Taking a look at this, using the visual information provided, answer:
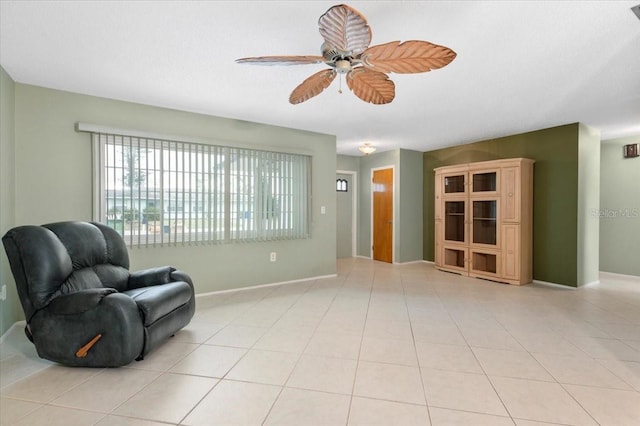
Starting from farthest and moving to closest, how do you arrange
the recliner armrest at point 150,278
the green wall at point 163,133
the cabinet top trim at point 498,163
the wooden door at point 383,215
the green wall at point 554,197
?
the wooden door at point 383,215, the cabinet top trim at point 498,163, the green wall at point 554,197, the green wall at point 163,133, the recliner armrest at point 150,278

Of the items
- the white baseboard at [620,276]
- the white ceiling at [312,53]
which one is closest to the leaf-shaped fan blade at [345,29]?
the white ceiling at [312,53]

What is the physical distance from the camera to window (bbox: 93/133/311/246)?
3533 mm

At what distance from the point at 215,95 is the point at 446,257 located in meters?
4.65

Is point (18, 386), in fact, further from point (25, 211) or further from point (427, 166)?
point (427, 166)

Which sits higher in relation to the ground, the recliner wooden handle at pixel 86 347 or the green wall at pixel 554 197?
the green wall at pixel 554 197

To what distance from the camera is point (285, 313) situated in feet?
11.1

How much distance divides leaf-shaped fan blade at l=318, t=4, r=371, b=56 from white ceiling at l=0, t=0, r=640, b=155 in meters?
0.33

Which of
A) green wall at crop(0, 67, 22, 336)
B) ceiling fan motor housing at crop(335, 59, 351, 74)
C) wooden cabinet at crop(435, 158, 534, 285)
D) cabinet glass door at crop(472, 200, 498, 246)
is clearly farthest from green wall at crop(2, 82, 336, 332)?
ceiling fan motor housing at crop(335, 59, 351, 74)

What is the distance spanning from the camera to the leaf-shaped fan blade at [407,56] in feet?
5.53

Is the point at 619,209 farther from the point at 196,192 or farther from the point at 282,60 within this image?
the point at 196,192

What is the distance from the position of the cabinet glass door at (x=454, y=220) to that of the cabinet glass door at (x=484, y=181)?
1.27 feet

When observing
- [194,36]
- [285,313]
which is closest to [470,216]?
[285,313]

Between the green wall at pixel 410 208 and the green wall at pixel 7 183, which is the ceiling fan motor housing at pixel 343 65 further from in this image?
the green wall at pixel 410 208

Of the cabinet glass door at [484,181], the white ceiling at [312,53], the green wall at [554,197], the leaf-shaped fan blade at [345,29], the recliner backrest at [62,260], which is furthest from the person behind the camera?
the cabinet glass door at [484,181]
